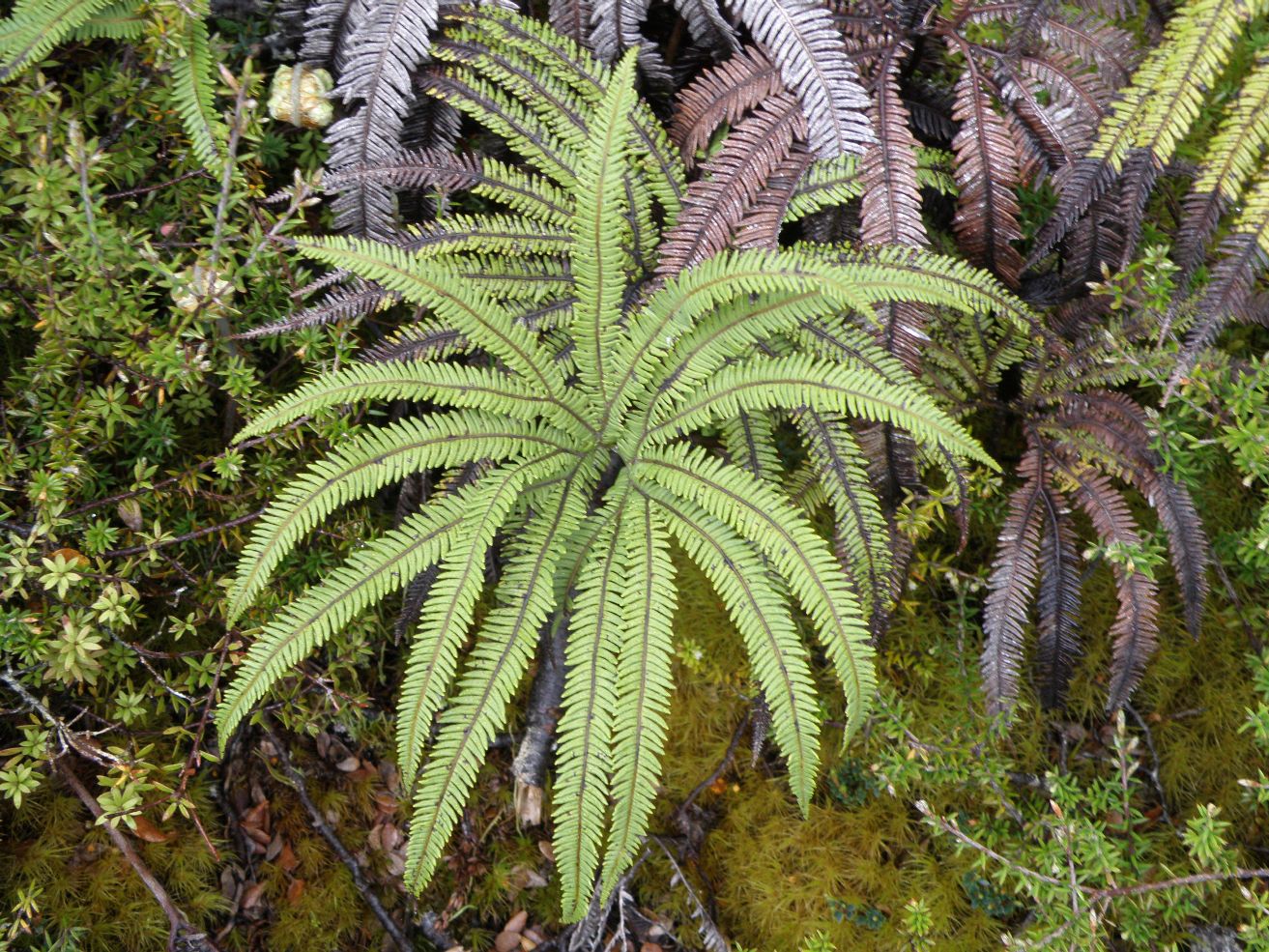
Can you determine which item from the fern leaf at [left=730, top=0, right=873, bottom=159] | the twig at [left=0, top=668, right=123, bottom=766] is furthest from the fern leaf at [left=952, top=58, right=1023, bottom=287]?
the twig at [left=0, top=668, right=123, bottom=766]

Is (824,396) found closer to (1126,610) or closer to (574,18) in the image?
(1126,610)

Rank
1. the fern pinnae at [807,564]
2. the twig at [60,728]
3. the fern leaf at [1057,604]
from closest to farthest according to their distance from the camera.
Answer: the fern pinnae at [807,564], the twig at [60,728], the fern leaf at [1057,604]

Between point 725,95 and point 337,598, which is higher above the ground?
point 725,95

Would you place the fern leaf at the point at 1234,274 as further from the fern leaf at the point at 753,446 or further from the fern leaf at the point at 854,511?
the fern leaf at the point at 753,446

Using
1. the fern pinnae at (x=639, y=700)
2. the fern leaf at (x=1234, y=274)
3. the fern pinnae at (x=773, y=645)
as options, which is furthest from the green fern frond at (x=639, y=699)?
the fern leaf at (x=1234, y=274)

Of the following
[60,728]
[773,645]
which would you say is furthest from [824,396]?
[60,728]
